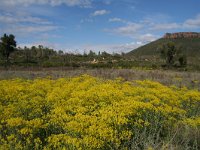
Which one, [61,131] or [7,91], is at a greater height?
[7,91]

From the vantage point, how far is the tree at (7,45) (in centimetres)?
4758

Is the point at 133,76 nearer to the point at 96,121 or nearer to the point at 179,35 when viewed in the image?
the point at 96,121

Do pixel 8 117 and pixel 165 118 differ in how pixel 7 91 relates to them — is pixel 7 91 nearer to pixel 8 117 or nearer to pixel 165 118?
pixel 8 117

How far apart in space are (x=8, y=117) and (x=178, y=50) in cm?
4733

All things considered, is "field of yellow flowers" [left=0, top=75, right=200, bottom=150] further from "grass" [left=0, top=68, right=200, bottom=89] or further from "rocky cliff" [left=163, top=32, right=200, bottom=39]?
"rocky cliff" [left=163, top=32, right=200, bottom=39]

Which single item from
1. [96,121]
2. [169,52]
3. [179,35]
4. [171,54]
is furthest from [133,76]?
[179,35]

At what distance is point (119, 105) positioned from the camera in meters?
6.57

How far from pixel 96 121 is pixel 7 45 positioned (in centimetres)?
4528

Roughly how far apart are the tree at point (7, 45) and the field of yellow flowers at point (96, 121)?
41.0 meters

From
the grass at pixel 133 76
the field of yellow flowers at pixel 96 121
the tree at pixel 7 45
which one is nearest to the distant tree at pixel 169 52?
the tree at pixel 7 45

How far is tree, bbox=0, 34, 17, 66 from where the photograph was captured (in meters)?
47.6

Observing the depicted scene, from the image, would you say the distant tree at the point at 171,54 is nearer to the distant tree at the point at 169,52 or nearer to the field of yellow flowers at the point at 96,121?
the distant tree at the point at 169,52

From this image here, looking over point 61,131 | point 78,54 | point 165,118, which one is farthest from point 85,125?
point 78,54

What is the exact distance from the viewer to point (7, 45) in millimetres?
48344
